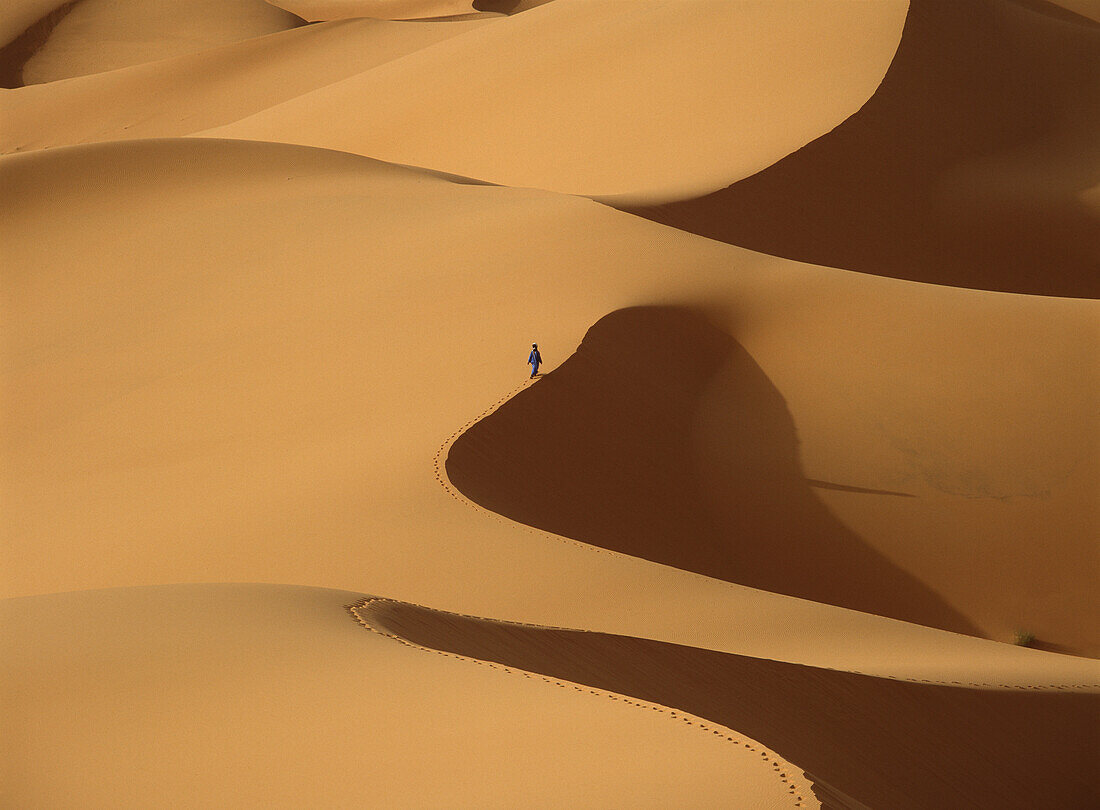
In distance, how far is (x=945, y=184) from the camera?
2709 cm

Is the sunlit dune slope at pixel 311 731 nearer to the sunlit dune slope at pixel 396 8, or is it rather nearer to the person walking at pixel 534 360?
the person walking at pixel 534 360

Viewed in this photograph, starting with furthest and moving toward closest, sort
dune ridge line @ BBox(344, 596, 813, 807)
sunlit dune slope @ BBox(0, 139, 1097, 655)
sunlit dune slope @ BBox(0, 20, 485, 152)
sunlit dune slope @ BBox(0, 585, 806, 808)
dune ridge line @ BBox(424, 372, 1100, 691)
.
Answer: sunlit dune slope @ BBox(0, 20, 485, 152)
sunlit dune slope @ BBox(0, 139, 1097, 655)
dune ridge line @ BBox(424, 372, 1100, 691)
dune ridge line @ BBox(344, 596, 813, 807)
sunlit dune slope @ BBox(0, 585, 806, 808)

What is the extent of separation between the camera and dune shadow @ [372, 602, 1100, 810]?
8.15 meters

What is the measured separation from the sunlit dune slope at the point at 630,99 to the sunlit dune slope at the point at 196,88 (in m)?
8.39

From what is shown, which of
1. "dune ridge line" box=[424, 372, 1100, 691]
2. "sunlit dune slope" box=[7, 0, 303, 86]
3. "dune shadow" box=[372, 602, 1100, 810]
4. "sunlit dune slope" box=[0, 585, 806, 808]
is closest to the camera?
"sunlit dune slope" box=[0, 585, 806, 808]

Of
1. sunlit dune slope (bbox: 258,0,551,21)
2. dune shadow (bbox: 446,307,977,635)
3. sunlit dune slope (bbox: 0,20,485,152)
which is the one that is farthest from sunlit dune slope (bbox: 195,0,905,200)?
sunlit dune slope (bbox: 258,0,551,21)

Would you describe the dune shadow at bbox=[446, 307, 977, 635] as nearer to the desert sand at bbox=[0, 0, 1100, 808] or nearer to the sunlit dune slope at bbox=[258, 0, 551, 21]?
the desert sand at bbox=[0, 0, 1100, 808]

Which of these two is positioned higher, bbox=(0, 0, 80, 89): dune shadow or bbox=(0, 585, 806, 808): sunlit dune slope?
bbox=(0, 0, 80, 89): dune shadow

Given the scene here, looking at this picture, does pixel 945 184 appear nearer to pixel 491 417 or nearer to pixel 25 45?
pixel 491 417

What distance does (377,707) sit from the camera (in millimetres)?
6445

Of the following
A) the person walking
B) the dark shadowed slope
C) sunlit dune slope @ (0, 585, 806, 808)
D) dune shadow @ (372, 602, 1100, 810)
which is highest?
the dark shadowed slope

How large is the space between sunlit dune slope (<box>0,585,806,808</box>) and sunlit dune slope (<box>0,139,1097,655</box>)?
350cm

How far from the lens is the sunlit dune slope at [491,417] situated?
38.3 ft

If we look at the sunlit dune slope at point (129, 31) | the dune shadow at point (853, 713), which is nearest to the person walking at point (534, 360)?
the dune shadow at point (853, 713)
